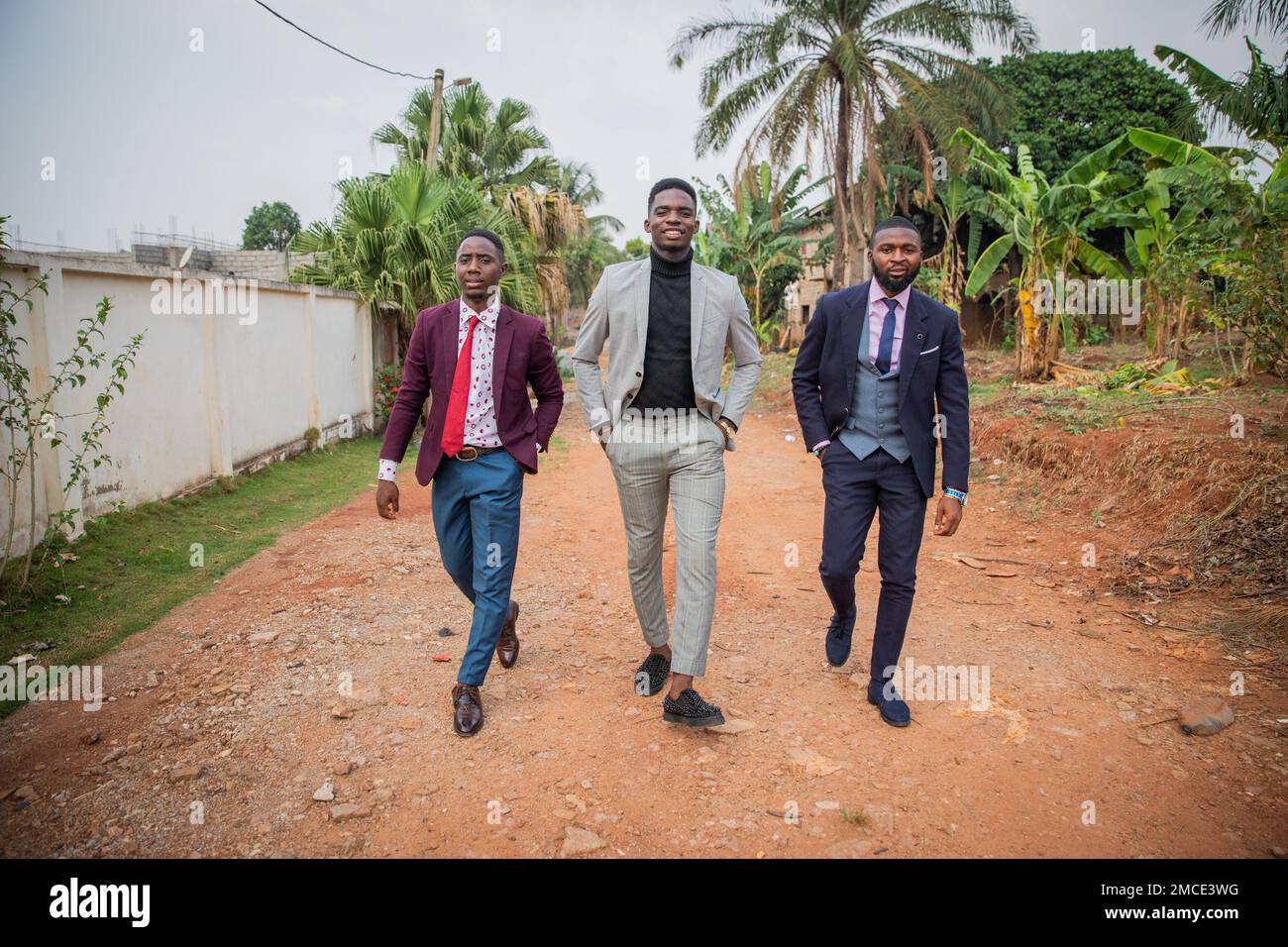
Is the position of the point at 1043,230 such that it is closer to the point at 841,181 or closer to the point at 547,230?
the point at 841,181

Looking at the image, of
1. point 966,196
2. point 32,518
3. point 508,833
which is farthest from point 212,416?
point 966,196

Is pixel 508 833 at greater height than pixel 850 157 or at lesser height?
lesser

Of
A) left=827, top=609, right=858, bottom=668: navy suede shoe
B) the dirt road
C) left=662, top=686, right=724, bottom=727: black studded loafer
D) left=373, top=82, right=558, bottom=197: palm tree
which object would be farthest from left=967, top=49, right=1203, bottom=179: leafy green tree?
left=662, top=686, right=724, bottom=727: black studded loafer

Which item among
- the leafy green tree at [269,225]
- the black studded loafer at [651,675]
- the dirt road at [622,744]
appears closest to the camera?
the dirt road at [622,744]

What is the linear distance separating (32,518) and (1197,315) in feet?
46.4

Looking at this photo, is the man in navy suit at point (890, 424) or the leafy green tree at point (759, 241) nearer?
the man in navy suit at point (890, 424)

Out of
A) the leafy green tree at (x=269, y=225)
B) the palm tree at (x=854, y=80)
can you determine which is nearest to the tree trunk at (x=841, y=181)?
the palm tree at (x=854, y=80)

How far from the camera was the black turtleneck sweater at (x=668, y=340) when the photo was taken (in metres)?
3.51

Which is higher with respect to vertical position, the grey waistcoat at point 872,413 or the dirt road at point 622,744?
the grey waistcoat at point 872,413

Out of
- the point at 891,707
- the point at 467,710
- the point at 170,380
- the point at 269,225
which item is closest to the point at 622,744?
the point at 467,710

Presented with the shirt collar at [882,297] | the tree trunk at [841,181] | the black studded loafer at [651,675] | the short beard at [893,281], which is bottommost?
the black studded loafer at [651,675]

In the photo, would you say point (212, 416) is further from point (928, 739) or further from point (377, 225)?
point (928, 739)

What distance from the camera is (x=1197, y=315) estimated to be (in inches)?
466

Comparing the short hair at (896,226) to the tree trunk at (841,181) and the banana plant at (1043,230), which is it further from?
the tree trunk at (841,181)
